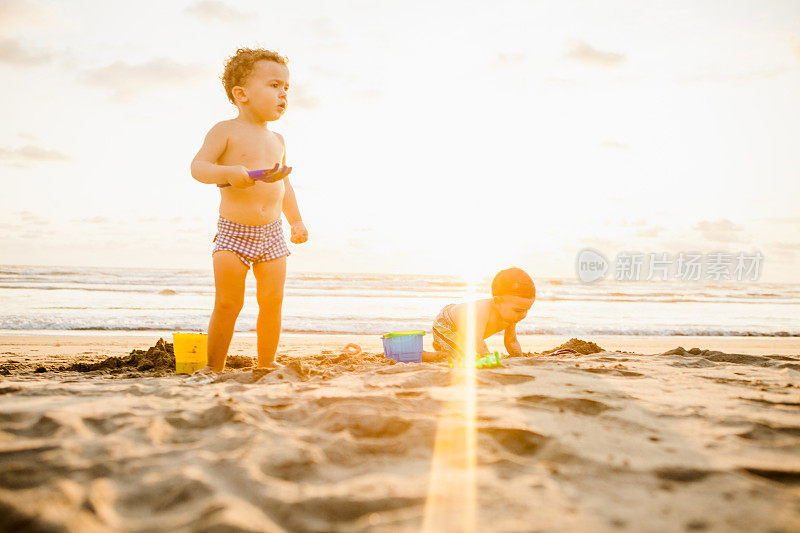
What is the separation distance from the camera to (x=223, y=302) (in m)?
3.82

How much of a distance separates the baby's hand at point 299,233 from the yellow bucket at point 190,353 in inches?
40.5

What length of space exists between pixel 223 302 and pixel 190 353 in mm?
579

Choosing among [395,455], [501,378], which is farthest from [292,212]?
[395,455]

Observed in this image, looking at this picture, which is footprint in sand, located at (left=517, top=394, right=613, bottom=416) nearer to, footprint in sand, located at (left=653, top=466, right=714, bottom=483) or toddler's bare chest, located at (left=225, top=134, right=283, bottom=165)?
footprint in sand, located at (left=653, top=466, right=714, bottom=483)

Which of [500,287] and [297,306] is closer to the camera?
[500,287]

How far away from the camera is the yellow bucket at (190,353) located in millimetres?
4059

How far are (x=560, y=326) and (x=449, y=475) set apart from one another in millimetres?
8722

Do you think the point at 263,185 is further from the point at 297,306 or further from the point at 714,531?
the point at 297,306

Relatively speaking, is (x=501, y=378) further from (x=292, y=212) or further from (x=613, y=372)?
(x=292, y=212)

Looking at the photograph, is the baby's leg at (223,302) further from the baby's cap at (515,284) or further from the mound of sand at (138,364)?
the baby's cap at (515,284)

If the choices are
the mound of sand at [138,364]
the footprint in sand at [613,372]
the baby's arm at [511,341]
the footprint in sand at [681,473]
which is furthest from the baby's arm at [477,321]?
the footprint in sand at [681,473]

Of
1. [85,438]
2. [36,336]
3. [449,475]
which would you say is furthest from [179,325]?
[449,475]

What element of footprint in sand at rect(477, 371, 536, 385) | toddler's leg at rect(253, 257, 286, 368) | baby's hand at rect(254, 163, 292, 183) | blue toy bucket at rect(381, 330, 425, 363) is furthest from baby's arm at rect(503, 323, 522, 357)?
baby's hand at rect(254, 163, 292, 183)

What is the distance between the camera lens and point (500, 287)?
15.6ft
